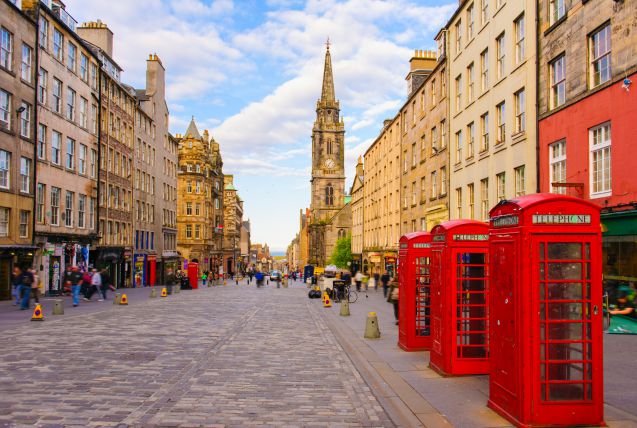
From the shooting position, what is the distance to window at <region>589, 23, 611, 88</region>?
17562mm

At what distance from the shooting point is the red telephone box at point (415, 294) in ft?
43.4

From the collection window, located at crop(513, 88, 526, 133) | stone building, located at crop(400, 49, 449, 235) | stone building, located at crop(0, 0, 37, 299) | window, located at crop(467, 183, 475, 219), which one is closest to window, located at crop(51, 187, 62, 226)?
stone building, located at crop(0, 0, 37, 299)

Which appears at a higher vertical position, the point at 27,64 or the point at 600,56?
the point at 27,64

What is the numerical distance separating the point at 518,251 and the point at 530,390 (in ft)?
5.51

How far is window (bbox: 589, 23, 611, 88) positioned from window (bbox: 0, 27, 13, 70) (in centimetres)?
2683

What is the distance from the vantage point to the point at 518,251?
24.0ft

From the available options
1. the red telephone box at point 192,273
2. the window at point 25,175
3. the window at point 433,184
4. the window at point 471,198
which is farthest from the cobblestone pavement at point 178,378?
the red telephone box at point 192,273

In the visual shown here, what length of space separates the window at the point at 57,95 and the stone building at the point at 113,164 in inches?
311

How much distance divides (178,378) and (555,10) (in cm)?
1854

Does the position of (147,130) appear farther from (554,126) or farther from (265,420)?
(265,420)

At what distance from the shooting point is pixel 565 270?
24.2 feet

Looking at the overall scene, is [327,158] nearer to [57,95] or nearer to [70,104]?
[70,104]

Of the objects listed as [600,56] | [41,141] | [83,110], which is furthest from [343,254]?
[600,56]

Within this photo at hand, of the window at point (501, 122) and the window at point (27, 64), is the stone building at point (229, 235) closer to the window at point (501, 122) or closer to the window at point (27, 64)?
the window at point (27, 64)
